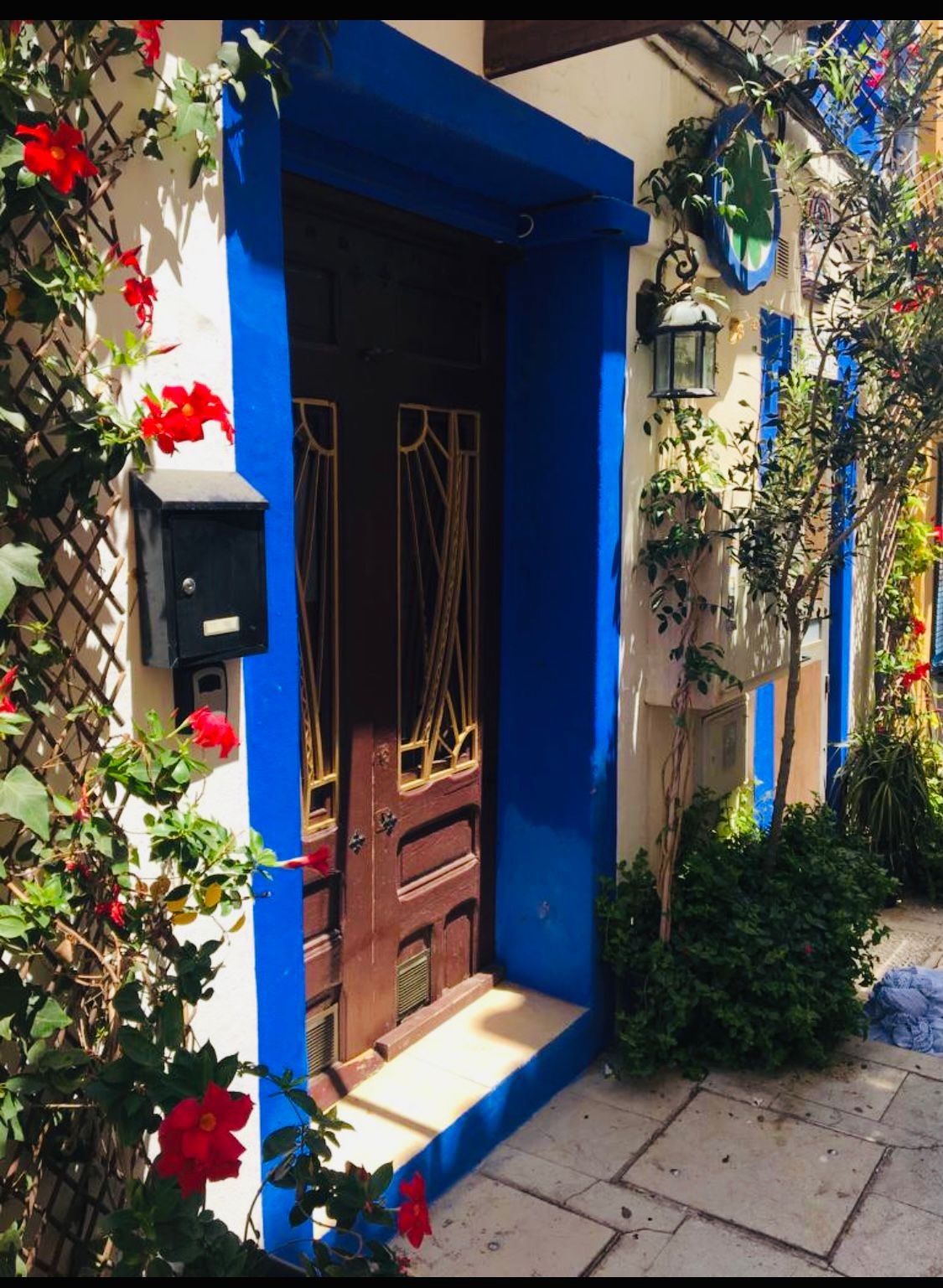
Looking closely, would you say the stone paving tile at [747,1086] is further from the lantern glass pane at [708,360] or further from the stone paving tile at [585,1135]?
the lantern glass pane at [708,360]

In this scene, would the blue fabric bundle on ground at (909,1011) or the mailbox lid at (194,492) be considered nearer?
the mailbox lid at (194,492)

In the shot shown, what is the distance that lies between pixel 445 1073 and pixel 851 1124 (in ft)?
4.79

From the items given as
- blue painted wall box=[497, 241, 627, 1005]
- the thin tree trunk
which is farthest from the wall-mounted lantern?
the thin tree trunk

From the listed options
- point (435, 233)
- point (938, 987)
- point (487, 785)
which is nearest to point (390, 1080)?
point (487, 785)

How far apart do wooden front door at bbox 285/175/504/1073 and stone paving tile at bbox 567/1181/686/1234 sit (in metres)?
0.91

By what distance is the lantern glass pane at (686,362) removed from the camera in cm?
436

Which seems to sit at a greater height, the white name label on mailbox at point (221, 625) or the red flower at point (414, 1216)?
the white name label on mailbox at point (221, 625)

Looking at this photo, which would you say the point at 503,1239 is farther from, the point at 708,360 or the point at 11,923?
the point at 708,360

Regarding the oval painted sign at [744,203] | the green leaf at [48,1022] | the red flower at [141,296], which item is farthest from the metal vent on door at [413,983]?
the oval painted sign at [744,203]

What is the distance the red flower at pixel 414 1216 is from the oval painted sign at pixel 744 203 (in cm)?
379

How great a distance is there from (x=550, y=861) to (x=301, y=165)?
8.86 ft

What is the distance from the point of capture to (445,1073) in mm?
3951

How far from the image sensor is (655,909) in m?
4.58

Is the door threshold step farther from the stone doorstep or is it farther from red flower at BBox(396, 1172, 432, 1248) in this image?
red flower at BBox(396, 1172, 432, 1248)
